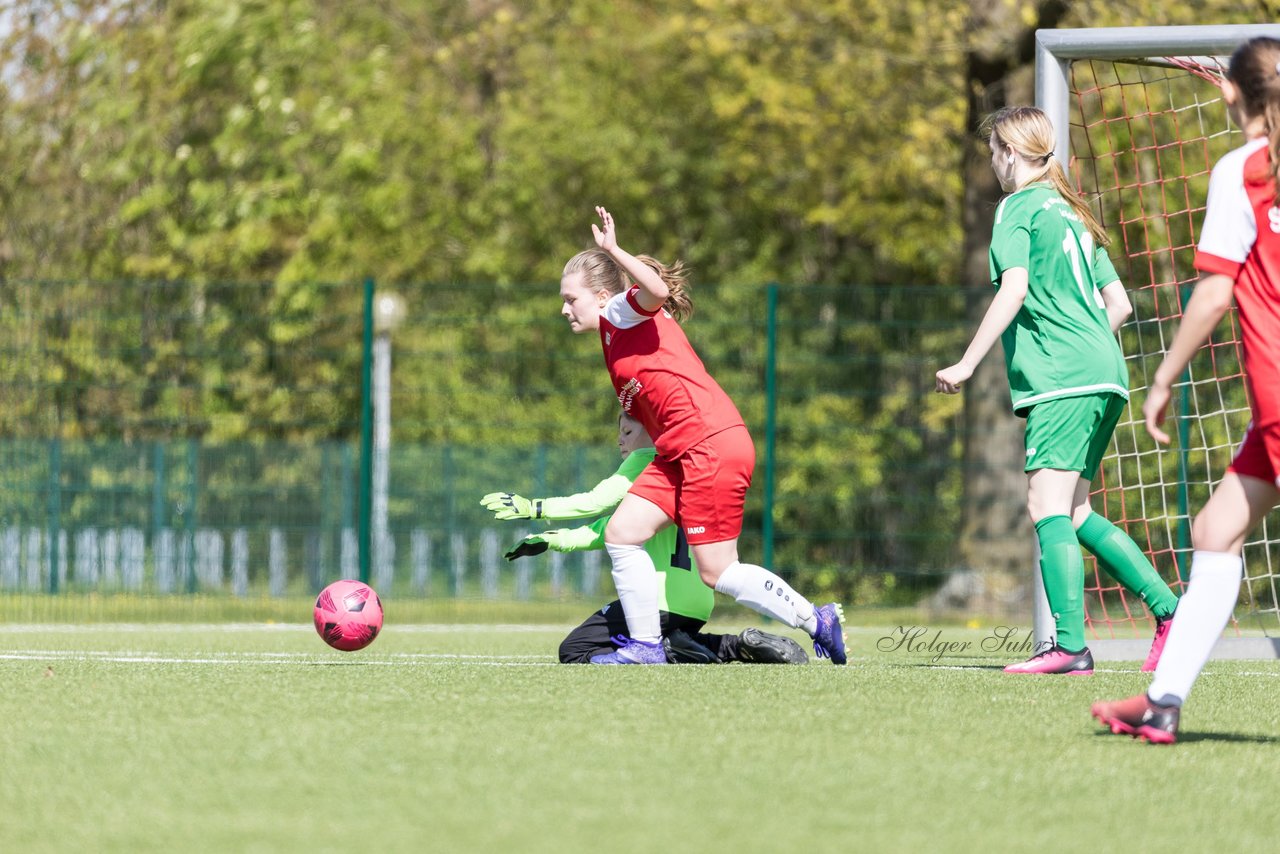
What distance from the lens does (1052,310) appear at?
20.4ft

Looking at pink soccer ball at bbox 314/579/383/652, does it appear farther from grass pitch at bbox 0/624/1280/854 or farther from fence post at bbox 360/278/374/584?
fence post at bbox 360/278/374/584

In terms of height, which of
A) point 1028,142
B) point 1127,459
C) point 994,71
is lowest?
point 1127,459

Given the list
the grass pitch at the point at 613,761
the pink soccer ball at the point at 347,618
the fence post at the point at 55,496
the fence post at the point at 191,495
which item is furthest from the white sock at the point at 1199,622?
the fence post at the point at 55,496

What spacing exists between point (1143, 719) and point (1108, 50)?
381 cm

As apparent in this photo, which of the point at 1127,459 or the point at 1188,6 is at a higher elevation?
the point at 1188,6

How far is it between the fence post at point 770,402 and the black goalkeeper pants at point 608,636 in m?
4.70

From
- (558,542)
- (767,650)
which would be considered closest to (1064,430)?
(767,650)

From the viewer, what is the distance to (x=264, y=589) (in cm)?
1182

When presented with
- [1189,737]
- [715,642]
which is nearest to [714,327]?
[715,642]

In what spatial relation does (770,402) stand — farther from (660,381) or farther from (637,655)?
(637,655)

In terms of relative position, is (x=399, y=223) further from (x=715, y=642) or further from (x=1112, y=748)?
(x=1112, y=748)

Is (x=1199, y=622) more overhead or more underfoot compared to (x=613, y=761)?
more overhead

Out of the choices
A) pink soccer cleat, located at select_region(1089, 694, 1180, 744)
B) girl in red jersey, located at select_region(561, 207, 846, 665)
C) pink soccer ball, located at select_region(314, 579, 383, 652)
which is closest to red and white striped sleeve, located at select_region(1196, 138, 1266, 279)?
pink soccer cleat, located at select_region(1089, 694, 1180, 744)

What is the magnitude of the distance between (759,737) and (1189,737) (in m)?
1.17
